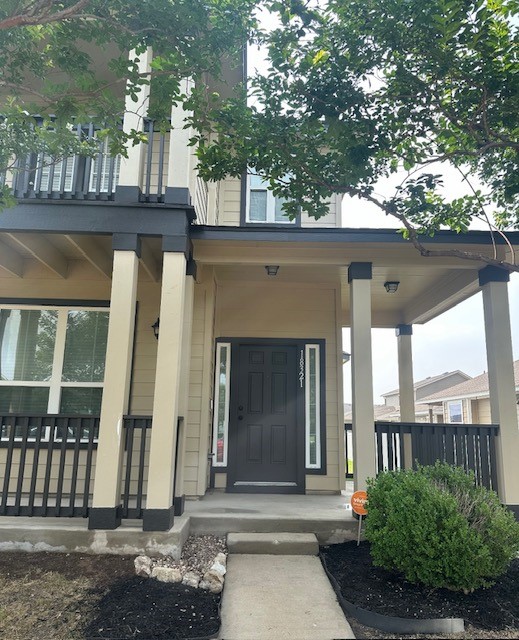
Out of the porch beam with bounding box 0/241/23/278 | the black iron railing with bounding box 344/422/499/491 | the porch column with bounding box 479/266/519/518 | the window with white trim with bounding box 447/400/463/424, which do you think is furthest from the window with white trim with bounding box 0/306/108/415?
the window with white trim with bounding box 447/400/463/424

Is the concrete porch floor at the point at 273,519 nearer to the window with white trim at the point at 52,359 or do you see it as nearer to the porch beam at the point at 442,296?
the window with white trim at the point at 52,359

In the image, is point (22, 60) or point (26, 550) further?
point (26, 550)

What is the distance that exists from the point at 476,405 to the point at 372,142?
16.2m

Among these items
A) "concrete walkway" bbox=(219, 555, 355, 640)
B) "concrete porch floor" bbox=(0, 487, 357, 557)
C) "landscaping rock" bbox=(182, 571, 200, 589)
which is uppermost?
"concrete porch floor" bbox=(0, 487, 357, 557)

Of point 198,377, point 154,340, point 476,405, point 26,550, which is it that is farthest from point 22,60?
point 476,405

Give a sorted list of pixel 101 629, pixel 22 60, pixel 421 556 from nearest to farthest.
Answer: pixel 101 629 < pixel 421 556 < pixel 22 60

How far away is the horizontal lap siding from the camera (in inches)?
248

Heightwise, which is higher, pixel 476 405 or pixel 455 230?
pixel 455 230

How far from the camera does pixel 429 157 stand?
14.2 ft

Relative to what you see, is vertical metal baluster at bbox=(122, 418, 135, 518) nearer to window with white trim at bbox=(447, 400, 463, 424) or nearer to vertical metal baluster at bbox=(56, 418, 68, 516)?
vertical metal baluster at bbox=(56, 418, 68, 516)

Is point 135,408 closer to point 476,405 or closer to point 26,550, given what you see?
point 26,550

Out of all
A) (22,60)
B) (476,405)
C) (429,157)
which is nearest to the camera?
(22,60)

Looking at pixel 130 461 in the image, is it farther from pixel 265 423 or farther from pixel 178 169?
pixel 178 169

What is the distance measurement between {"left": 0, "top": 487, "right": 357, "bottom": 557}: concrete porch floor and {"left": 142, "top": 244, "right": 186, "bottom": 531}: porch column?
0.52 ft
